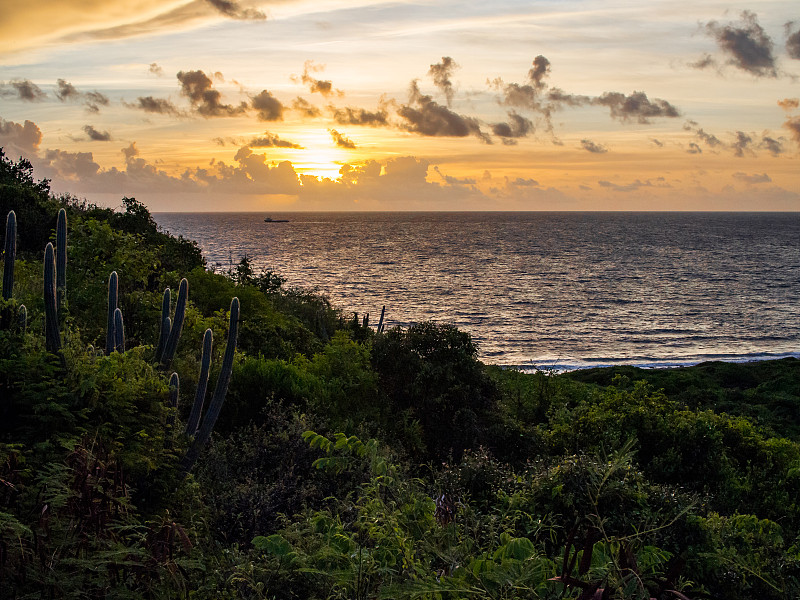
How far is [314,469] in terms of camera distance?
30.1ft

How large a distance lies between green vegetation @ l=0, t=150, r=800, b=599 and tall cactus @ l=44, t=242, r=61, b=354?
6 centimetres

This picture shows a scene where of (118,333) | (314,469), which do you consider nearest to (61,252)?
(118,333)

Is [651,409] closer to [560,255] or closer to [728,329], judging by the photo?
[728,329]

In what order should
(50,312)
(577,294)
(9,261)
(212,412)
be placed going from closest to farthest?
(50,312) → (212,412) → (9,261) → (577,294)

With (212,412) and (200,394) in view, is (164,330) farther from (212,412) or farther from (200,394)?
(212,412)

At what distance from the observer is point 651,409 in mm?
16125

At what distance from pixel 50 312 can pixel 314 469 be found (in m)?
4.22

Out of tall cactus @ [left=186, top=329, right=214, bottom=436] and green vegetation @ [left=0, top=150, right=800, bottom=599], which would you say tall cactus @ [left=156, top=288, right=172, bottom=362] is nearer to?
green vegetation @ [left=0, top=150, right=800, bottom=599]

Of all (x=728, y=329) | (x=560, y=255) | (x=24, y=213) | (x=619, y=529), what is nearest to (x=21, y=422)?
(x=619, y=529)

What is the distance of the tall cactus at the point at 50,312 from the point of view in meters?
8.16

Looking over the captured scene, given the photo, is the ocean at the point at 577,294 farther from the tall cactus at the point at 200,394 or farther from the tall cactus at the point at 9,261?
the tall cactus at the point at 200,394

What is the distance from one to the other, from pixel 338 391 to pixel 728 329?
160 feet

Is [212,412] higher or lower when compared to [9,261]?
lower

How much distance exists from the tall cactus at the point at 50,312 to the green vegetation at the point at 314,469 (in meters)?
0.06
